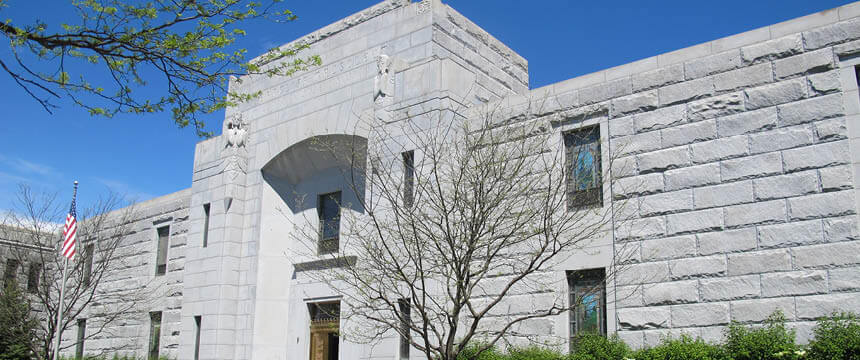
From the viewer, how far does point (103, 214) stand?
28.8m

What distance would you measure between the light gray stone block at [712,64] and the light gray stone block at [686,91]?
5.0 inches

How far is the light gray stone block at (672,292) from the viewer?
12805mm

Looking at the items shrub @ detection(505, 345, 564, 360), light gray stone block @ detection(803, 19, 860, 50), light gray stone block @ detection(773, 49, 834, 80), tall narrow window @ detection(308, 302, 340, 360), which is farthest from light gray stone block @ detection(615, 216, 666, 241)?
tall narrow window @ detection(308, 302, 340, 360)

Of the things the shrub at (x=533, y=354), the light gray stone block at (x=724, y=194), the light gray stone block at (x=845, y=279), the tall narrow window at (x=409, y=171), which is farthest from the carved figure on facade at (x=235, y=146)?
the light gray stone block at (x=845, y=279)

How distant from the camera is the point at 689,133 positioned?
1341cm

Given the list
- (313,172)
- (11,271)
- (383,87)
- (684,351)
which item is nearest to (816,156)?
(684,351)

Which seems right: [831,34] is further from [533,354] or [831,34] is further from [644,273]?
[533,354]

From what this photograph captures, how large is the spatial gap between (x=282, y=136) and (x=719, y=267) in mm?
11804

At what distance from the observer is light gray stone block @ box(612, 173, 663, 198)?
1364 cm

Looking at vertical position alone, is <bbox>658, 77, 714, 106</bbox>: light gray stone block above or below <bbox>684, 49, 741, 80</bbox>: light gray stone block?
below

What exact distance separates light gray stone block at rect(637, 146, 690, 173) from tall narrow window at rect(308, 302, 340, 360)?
A: 8807 millimetres

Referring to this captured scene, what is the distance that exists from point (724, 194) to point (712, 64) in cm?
231

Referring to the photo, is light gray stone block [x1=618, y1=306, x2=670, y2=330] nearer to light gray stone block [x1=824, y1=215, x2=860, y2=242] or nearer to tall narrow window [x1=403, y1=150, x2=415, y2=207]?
light gray stone block [x1=824, y1=215, x2=860, y2=242]

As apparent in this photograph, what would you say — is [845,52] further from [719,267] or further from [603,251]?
[603,251]
